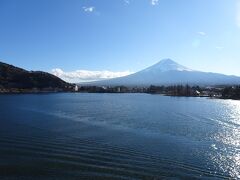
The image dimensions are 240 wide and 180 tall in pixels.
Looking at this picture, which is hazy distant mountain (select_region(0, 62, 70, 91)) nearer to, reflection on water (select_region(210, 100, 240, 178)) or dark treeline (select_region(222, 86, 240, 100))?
dark treeline (select_region(222, 86, 240, 100))

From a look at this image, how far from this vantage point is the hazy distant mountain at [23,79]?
142188mm

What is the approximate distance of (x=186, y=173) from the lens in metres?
18.0

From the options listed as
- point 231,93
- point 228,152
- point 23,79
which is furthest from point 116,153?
point 23,79

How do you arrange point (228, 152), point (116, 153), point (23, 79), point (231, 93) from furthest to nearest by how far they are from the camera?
point (23, 79) → point (231, 93) → point (228, 152) → point (116, 153)

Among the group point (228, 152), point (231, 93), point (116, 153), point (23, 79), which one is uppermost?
point (23, 79)

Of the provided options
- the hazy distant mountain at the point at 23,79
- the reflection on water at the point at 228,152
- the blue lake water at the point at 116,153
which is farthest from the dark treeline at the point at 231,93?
the hazy distant mountain at the point at 23,79

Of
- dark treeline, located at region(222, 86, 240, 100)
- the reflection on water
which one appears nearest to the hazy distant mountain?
dark treeline, located at region(222, 86, 240, 100)

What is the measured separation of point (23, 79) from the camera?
487 ft

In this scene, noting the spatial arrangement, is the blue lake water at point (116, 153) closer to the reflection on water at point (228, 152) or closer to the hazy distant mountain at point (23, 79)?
the reflection on water at point (228, 152)

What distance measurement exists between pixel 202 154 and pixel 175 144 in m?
3.29

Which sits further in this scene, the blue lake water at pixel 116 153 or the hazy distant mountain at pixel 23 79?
the hazy distant mountain at pixel 23 79

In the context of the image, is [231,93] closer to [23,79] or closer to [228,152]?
[23,79]

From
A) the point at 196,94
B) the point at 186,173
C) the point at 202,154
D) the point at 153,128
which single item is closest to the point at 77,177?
the point at 186,173

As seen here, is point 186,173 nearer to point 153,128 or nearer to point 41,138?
point 41,138
